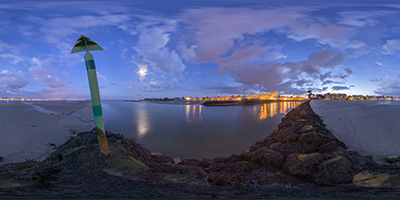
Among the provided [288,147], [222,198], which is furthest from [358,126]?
[222,198]

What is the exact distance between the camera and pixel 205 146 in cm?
1007

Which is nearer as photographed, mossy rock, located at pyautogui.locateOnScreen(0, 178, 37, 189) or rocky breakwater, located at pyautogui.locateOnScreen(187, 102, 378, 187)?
mossy rock, located at pyautogui.locateOnScreen(0, 178, 37, 189)

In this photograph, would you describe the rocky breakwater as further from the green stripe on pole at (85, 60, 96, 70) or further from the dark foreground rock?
the green stripe on pole at (85, 60, 96, 70)

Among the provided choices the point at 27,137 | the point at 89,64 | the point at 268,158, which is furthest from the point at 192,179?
the point at 27,137

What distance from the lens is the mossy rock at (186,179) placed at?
3564 mm

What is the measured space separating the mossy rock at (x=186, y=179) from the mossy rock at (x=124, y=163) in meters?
0.76

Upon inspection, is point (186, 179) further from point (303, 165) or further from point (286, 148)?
point (286, 148)

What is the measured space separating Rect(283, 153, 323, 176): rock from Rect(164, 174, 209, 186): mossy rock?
93.3 inches

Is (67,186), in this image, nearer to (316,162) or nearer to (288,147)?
(316,162)

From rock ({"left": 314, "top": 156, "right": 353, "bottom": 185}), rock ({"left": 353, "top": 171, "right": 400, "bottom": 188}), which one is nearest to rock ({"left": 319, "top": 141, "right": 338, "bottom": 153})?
rock ({"left": 314, "top": 156, "right": 353, "bottom": 185})

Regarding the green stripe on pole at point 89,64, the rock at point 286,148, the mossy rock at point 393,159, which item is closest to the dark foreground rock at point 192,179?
the rock at point 286,148

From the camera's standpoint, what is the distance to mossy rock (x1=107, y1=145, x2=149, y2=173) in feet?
13.0

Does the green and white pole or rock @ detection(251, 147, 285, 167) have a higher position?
the green and white pole

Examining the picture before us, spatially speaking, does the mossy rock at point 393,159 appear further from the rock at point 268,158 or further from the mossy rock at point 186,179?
the mossy rock at point 186,179
